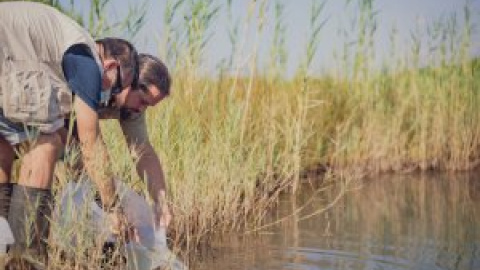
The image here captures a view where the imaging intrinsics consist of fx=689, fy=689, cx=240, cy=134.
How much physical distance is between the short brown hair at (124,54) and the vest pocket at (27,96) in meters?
0.28

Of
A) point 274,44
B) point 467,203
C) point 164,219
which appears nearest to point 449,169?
point 467,203

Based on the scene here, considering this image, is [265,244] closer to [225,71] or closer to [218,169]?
[218,169]

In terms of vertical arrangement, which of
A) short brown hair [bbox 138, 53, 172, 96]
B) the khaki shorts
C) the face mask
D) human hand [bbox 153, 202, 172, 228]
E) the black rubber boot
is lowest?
human hand [bbox 153, 202, 172, 228]

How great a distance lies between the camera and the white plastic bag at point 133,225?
2523 millimetres

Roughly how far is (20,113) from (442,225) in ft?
8.25

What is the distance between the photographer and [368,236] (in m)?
3.69

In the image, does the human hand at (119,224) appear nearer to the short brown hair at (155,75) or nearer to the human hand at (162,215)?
the human hand at (162,215)

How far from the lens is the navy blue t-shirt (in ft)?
8.05

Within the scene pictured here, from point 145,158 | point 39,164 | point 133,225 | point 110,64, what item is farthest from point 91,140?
point 145,158

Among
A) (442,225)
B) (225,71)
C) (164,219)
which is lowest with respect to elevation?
(442,225)

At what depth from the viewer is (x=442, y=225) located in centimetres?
396

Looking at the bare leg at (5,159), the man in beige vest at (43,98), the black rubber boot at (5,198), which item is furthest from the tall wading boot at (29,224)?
the bare leg at (5,159)

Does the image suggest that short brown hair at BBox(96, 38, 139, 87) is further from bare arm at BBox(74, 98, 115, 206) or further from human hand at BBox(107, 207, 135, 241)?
human hand at BBox(107, 207, 135, 241)

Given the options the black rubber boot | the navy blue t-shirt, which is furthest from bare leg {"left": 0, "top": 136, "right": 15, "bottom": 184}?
the navy blue t-shirt
